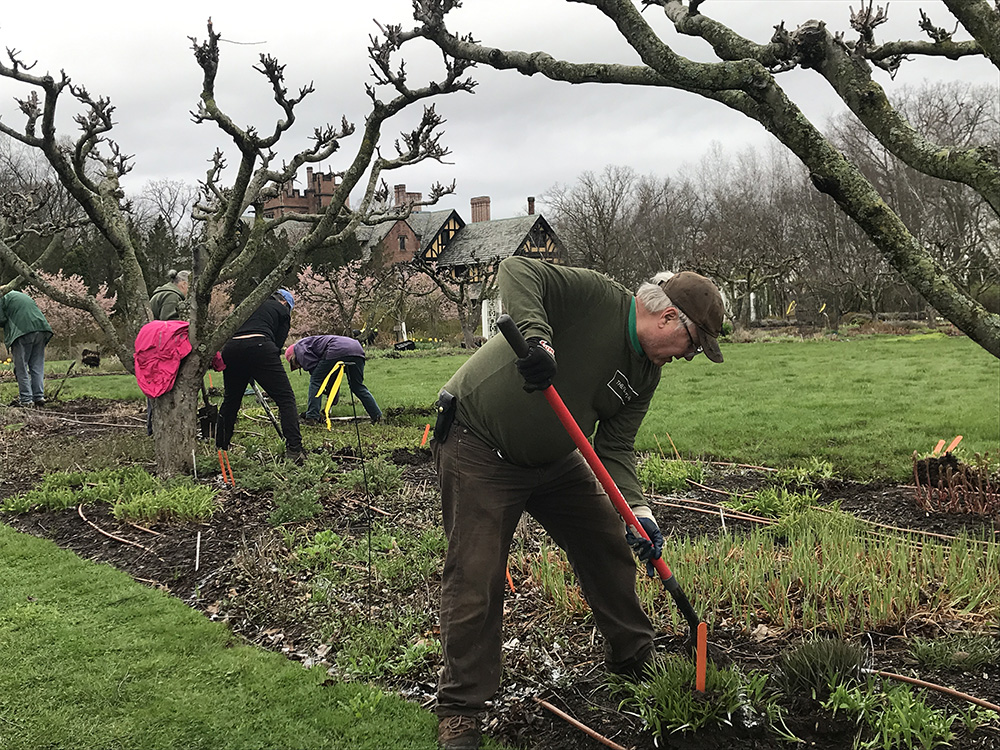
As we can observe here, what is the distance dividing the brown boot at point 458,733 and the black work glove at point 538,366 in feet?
4.32

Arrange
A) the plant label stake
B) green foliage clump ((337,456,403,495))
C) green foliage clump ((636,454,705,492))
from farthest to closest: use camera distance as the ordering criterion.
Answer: green foliage clump ((337,456,403,495)) → green foliage clump ((636,454,705,492)) → the plant label stake

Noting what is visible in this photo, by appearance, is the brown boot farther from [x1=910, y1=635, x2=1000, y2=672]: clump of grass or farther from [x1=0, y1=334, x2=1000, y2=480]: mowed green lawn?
[x1=0, y1=334, x2=1000, y2=480]: mowed green lawn

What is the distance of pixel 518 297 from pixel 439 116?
22.1 feet

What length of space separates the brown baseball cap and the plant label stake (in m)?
0.53

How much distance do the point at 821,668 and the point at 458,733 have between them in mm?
1411

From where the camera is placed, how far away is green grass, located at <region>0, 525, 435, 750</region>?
10.00ft

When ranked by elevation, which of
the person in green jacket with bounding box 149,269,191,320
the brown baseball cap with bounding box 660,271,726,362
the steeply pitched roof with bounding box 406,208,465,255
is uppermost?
the steeply pitched roof with bounding box 406,208,465,255

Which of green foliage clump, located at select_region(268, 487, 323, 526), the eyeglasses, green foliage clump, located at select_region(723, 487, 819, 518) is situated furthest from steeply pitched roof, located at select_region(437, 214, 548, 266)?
the eyeglasses

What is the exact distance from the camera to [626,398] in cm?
310

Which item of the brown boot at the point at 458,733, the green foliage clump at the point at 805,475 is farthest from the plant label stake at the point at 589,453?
the green foliage clump at the point at 805,475

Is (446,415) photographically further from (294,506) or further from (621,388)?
(294,506)

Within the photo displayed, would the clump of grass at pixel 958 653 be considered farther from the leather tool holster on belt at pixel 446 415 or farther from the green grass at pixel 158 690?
the leather tool holster on belt at pixel 446 415

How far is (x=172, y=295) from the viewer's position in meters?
8.41

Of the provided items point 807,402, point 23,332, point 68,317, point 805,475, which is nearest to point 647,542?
point 805,475
